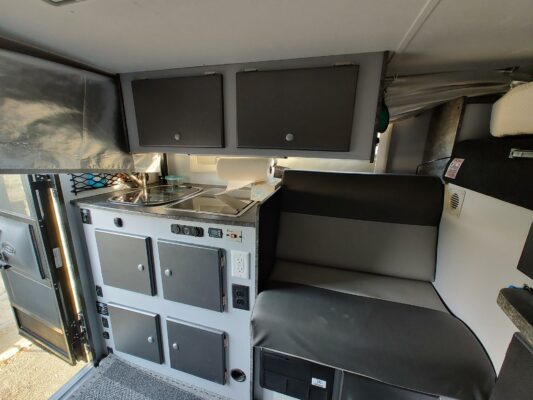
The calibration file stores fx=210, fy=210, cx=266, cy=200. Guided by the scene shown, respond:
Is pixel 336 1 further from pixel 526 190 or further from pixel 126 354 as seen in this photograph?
pixel 126 354

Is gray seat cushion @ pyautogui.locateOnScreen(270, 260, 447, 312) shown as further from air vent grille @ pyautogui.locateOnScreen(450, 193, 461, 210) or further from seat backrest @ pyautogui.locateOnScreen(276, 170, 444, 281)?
air vent grille @ pyautogui.locateOnScreen(450, 193, 461, 210)

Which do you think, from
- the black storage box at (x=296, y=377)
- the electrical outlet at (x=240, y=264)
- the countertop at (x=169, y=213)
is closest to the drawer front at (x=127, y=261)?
the countertop at (x=169, y=213)

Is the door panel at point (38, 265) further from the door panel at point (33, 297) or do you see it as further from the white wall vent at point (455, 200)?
the white wall vent at point (455, 200)

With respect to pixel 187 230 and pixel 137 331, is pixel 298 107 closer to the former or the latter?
pixel 187 230

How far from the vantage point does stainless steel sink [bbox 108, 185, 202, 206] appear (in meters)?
1.39

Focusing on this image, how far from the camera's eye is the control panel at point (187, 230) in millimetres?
1148

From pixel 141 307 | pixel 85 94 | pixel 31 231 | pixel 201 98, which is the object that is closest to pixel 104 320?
pixel 141 307

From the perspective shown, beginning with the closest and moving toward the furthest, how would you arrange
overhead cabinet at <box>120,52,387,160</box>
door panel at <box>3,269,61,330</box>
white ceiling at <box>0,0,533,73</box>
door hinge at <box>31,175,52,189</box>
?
white ceiling at <box>0,0,533,73</box> → overhead cabinet at <box>120,52,387,160</box> → door hinge at <box>31,175,52,189</box> → door panel at <box>3,269,61,330</box>

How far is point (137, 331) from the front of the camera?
4.71 feet

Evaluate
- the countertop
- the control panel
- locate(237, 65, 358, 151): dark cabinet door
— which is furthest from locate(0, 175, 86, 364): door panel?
locate(237, 65, 358, 151): dark cabinet door

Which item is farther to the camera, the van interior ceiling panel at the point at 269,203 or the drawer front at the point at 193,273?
the drawer front at the point at 193,273

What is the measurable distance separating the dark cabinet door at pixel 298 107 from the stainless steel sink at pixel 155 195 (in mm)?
799

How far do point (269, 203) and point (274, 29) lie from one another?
2.50 ft

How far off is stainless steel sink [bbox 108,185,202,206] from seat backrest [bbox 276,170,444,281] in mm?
796
